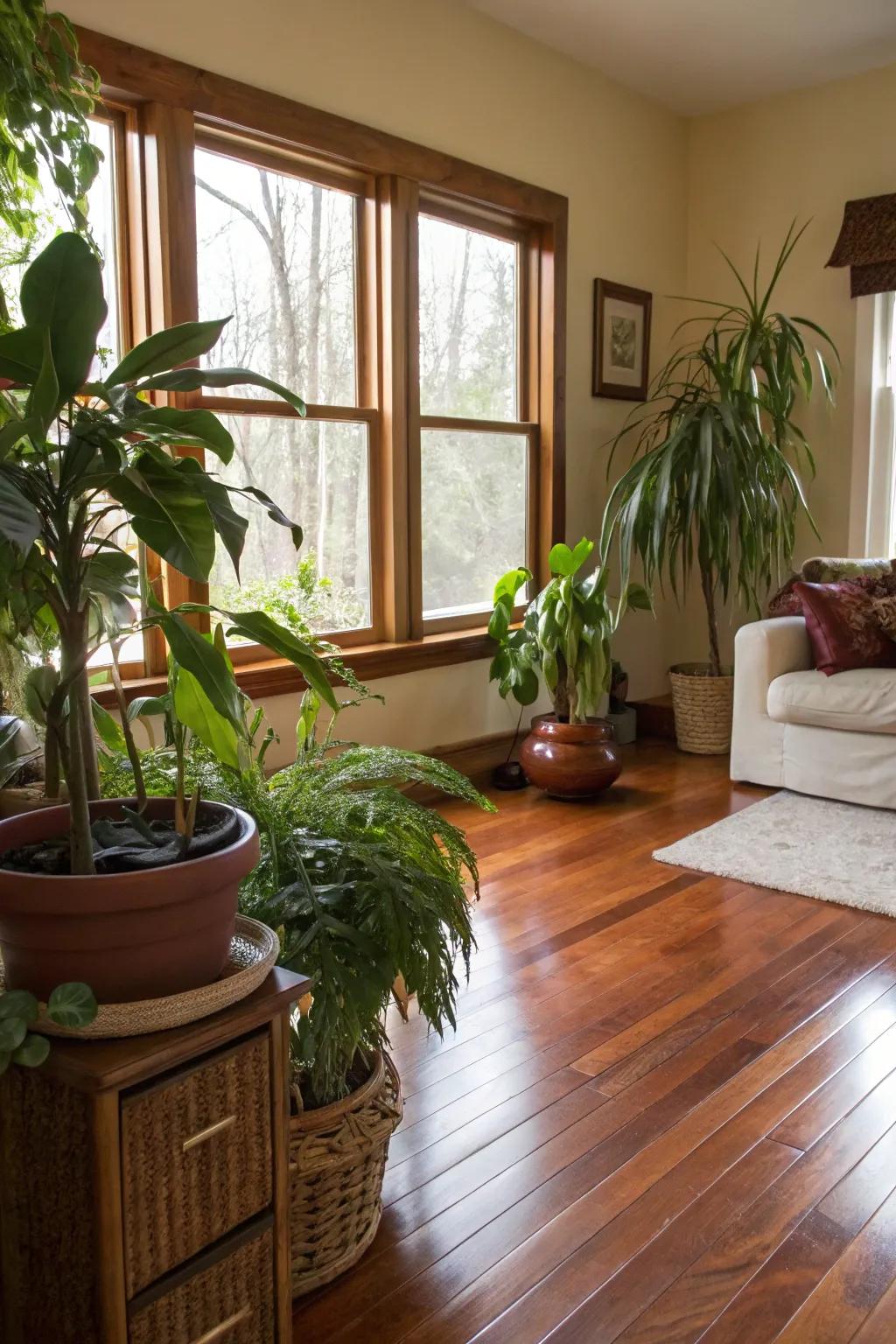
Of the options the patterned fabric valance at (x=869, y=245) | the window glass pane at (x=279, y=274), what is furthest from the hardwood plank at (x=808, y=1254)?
the patterned fabric valance at (x=869, y=245)

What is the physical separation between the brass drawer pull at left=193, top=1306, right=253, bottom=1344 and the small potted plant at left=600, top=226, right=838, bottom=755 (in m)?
3.45

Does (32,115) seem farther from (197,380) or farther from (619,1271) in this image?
(619,1271)

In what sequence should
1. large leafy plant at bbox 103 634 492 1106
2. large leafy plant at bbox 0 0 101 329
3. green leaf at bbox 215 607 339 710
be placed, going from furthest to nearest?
1. large leafy plant at bbox 0 0 101 329
2. large leafy plant at bbox 103 634 492 1106
3. green leaf at bbox 215 607 339 710

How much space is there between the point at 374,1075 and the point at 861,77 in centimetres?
489

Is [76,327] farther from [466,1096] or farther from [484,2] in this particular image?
[484,2]

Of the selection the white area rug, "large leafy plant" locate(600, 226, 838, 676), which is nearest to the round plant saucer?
the white area rug

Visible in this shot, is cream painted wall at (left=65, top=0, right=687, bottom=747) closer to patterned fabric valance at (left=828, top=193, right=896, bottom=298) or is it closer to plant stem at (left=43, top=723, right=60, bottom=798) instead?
patterned fabric valance at (left=828, top=193, right=896, bottom=298)

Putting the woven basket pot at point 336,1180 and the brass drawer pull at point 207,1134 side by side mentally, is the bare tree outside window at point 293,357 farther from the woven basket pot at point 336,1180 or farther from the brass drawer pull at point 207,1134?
the brass drawer pull at point 207,1134

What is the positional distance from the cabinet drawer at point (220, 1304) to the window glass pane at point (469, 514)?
3.19 m

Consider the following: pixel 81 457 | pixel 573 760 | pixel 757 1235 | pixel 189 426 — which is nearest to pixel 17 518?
pixel 81 457

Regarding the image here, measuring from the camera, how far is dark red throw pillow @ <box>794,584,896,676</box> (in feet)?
13.3

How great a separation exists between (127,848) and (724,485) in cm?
359

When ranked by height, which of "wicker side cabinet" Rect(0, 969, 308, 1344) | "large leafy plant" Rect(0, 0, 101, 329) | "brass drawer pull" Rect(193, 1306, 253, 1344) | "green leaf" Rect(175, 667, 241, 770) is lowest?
"brass drawer pull" Rect(193, 1306, 253, 1344)

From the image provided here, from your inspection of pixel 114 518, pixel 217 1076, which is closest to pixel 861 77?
pixel 114 518
